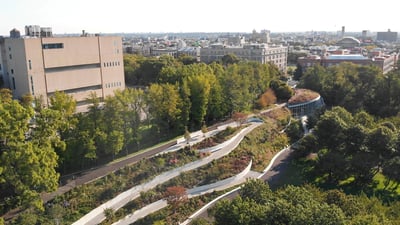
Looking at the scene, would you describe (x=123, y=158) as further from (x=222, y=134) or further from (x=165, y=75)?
(x=165, y=75)

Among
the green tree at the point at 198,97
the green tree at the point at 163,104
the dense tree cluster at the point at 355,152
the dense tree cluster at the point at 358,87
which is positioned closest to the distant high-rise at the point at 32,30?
the green tree at the point at 163,104

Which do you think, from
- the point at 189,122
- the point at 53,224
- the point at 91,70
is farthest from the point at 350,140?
the point at 91,70

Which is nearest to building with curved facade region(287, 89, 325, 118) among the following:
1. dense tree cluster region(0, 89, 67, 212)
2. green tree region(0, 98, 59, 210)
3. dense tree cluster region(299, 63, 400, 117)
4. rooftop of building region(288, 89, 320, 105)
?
rooftop of building region(288, 89, 320, 105)

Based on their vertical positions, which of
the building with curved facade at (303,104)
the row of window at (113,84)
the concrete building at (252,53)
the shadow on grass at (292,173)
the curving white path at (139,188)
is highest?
the concrete building at (252,53)

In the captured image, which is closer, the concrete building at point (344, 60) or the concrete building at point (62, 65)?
the concrete building at point (62, 65)

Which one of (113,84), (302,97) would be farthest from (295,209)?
(113,84)

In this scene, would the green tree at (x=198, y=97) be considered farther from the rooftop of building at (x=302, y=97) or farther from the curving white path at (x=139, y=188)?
the rooftop of building at (x=302, y=97)
